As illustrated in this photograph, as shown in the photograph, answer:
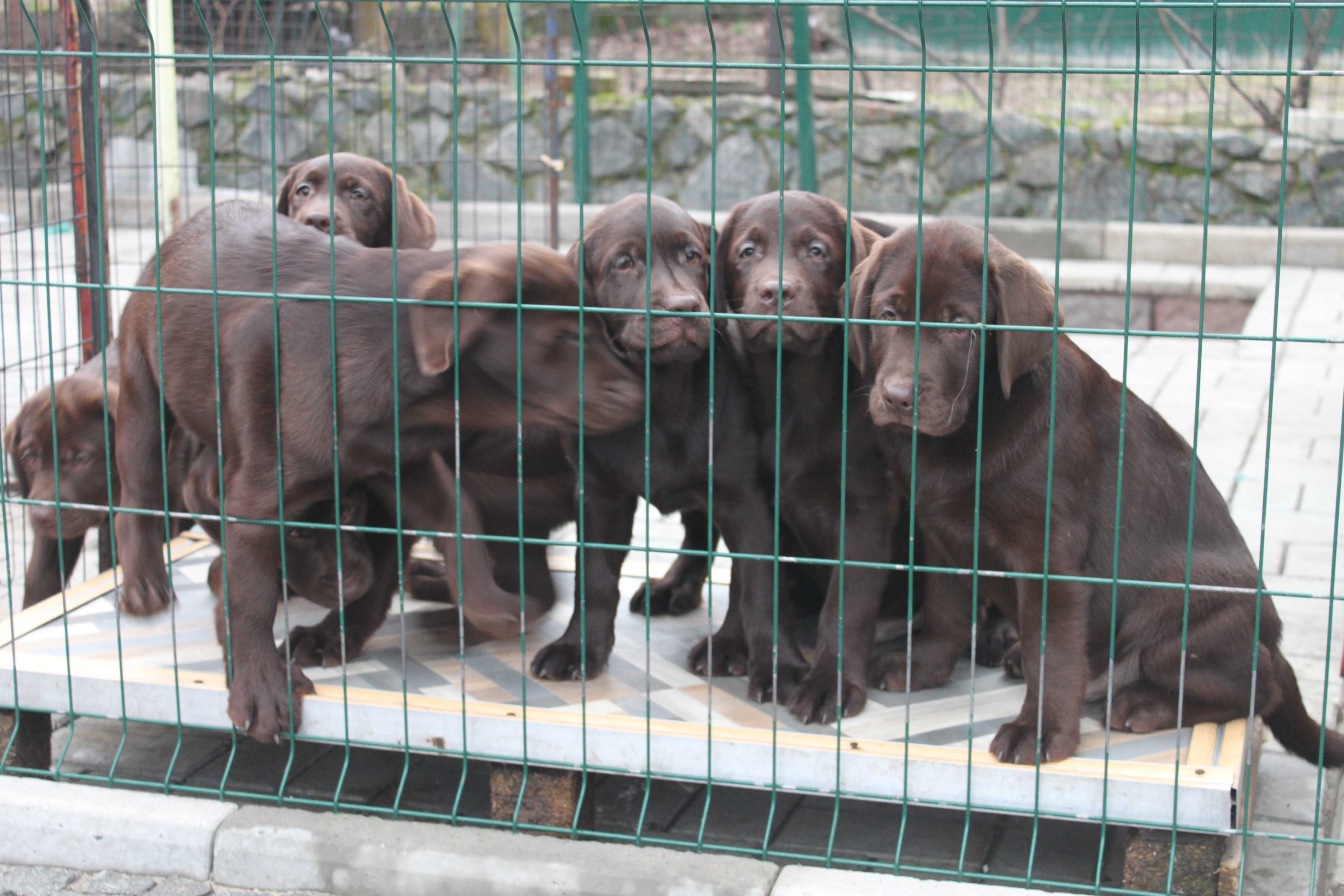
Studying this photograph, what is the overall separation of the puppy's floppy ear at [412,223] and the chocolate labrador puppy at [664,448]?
3.08 feet

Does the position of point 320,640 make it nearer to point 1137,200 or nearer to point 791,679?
point 791,679

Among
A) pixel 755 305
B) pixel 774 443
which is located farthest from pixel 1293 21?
pixel 774 443

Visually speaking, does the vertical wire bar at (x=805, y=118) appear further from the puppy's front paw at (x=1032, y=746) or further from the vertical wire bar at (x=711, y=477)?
the puppy's front paw at (x=1032, y=746)

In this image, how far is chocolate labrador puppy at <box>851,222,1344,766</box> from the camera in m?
3.02

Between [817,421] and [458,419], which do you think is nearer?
[458,419]

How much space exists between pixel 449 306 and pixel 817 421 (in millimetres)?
982

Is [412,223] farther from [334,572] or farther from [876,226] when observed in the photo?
[876,226]

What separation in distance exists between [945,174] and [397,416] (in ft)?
36.6

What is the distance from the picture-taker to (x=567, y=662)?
357 cm

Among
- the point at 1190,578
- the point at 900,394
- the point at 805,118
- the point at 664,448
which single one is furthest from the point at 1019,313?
the point at 805,118

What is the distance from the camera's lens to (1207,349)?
9.73 m

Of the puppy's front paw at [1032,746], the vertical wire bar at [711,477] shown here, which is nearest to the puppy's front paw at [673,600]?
the vertical wire bar at [711,477]

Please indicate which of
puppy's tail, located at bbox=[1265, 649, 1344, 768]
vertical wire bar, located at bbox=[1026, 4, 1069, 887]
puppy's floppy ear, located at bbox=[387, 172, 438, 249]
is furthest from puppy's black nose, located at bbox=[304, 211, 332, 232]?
puppy's tail, located at bbox=[1265, 649, 1344, 768]

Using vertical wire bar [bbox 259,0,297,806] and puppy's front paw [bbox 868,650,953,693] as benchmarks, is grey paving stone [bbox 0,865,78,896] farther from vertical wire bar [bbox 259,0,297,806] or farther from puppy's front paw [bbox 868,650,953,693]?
puppy's front paw [bbox 868,650,953,693]
